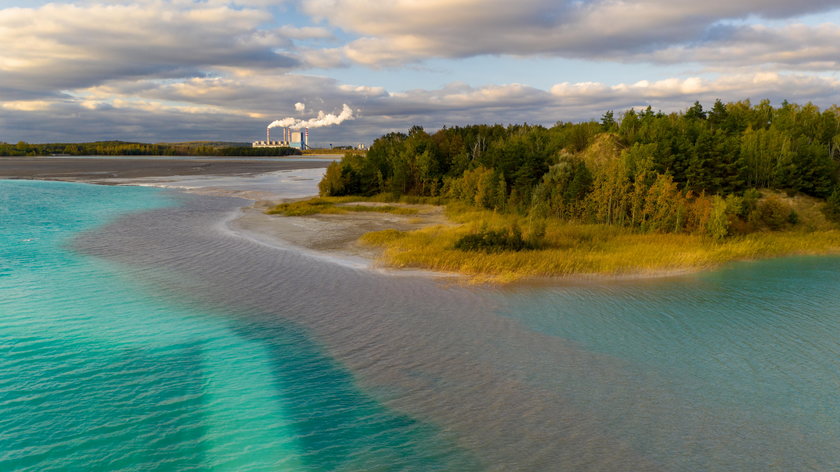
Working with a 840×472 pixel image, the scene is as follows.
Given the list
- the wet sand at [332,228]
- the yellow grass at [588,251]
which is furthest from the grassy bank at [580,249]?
the wet sand at [332,228]

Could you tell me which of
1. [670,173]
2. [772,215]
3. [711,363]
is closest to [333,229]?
[670,173]

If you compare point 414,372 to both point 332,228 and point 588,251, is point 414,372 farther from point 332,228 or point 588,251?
point 332,228

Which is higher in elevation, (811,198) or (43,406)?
(811,198)

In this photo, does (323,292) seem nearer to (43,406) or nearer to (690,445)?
(43,406)

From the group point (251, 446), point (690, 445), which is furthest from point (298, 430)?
point (690, 445)

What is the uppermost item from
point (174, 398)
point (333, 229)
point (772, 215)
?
point (772, 215)

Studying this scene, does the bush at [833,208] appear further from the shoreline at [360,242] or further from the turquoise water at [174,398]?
the turquoise water at [174,398]

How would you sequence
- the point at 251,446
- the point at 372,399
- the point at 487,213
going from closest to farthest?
the point at 251,446 → the point at 372,399 → the point at 487,213
